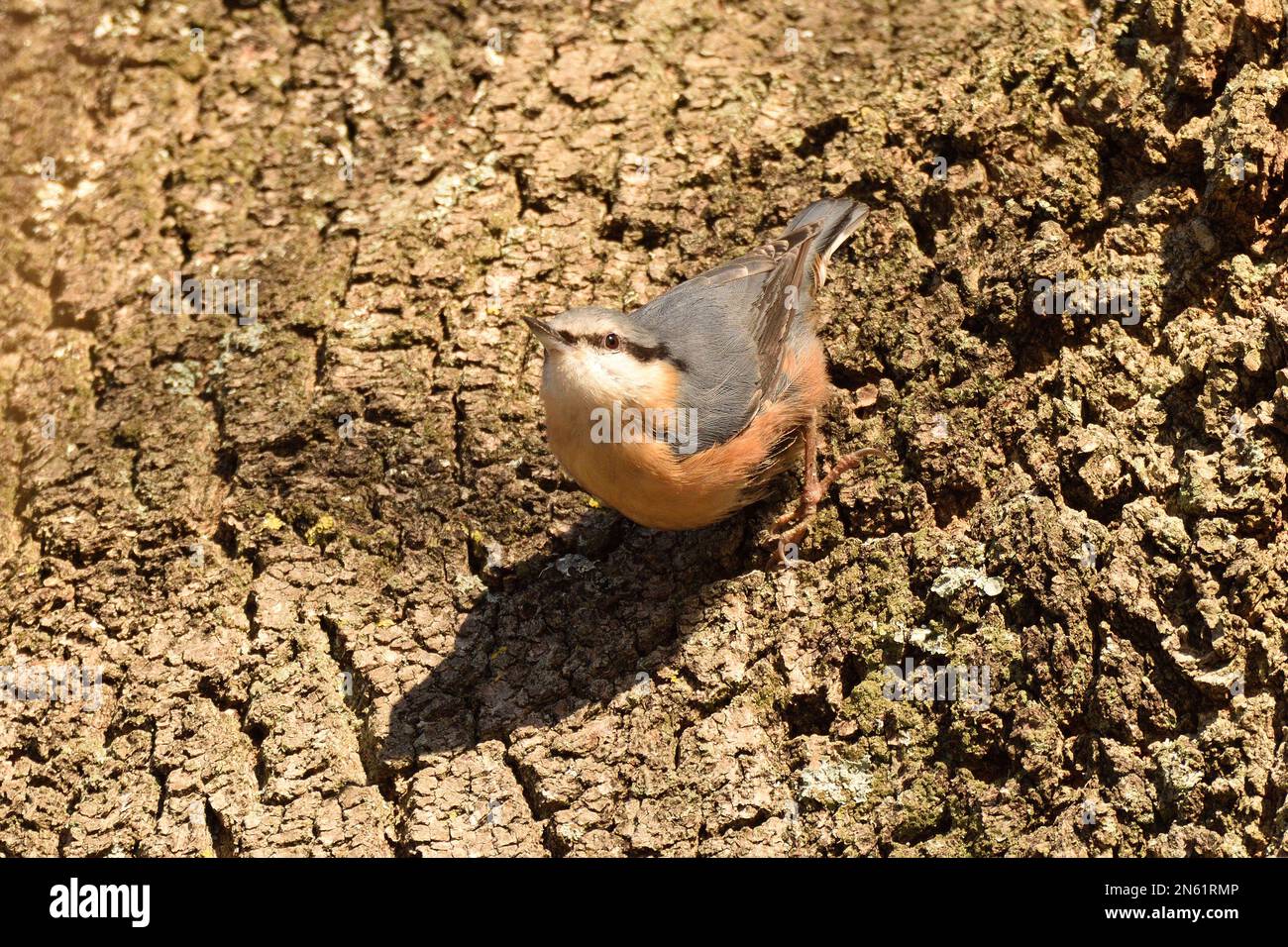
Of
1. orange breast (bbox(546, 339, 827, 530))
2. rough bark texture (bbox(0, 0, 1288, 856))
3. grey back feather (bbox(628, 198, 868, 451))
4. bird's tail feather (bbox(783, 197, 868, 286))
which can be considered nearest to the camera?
rough bark texture (bbox(0, 0, 1288, 856))

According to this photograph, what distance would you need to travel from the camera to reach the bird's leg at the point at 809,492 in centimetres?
371

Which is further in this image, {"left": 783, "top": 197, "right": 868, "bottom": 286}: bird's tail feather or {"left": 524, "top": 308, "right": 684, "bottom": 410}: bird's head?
{"left": 783, "top": 197, "right": 868, "bottom": 286}: bird's tail feather

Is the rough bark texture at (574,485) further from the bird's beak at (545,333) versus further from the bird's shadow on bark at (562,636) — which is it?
the bird's beak at (545,333)

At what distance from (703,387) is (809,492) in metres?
0.50

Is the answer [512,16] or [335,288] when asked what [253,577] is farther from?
[512,16]

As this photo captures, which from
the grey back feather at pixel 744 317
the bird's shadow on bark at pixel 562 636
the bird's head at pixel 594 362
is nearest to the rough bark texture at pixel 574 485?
the bird's shadow on bark at pixel 562 636

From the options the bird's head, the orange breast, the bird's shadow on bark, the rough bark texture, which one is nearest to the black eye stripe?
the bird's head

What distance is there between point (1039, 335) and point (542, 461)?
5.18ft

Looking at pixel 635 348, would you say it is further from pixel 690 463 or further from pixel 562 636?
pixel 562 636

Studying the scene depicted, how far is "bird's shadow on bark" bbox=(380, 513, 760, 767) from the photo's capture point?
138 inches

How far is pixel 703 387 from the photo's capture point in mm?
3947

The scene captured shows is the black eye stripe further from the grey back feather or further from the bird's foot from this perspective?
the bird's foot

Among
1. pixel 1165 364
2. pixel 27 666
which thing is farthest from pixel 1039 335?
pixel 27 666

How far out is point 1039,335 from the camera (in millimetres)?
3699
